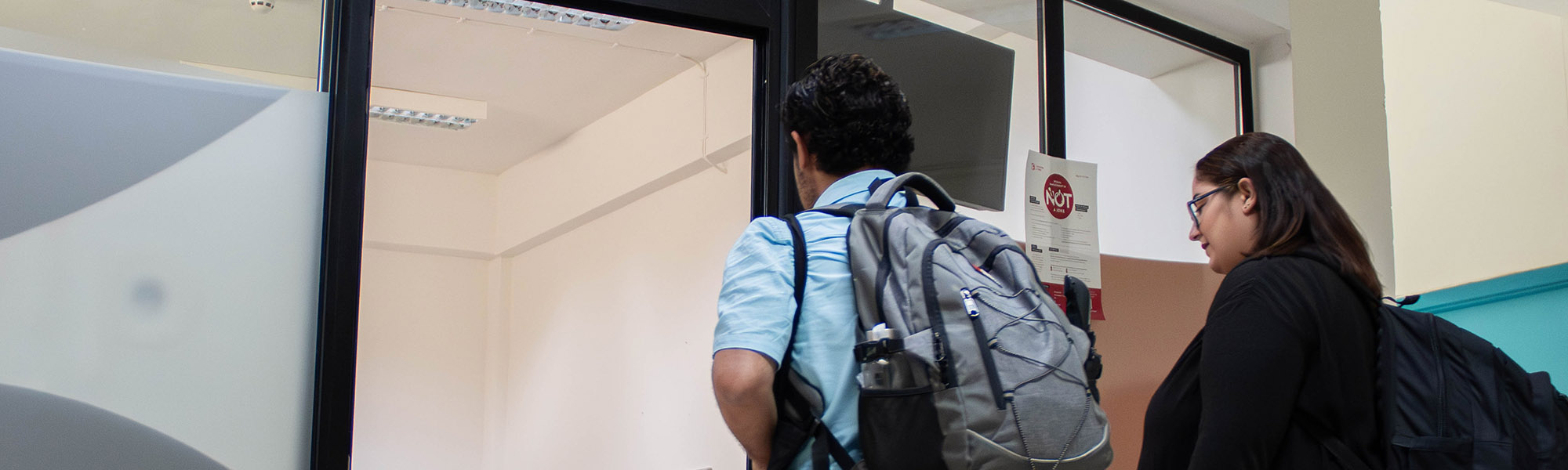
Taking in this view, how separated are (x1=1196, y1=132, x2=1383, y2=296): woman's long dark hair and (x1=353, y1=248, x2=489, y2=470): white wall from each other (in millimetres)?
6776

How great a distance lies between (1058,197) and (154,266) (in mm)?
2026

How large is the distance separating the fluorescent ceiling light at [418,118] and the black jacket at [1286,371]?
5.07 m

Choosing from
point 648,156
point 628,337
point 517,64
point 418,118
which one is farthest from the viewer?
point 628,337

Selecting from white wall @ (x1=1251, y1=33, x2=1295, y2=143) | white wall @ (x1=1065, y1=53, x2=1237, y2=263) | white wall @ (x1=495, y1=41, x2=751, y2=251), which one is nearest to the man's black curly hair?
white wall @ (x1=1065, y1=53, x2=1237, y2=263)

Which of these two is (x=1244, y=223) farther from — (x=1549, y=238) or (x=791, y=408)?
(x=1549, y=238)

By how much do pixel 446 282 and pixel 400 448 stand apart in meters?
1.17

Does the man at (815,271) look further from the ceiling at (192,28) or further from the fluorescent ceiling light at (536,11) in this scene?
the fluorescent ceiling light at (536,11)

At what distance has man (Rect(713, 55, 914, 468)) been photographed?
1.16m

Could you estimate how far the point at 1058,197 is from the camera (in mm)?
2861

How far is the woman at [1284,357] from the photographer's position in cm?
134

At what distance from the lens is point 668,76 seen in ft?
17.8

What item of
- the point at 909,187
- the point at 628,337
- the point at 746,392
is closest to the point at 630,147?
the point at 628,337

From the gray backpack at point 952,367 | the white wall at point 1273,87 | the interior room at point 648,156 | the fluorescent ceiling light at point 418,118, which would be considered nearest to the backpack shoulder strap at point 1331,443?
the gray backpack at point 952,367

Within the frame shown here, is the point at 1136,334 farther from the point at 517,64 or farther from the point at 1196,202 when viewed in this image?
the point at 517,64
